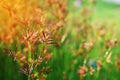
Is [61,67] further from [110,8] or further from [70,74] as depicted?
[110,8]

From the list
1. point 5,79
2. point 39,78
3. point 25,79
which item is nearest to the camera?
point 39,78

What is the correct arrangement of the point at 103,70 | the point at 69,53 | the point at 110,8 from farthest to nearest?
the point at 110,8 < the point at 103,70 < the point at 69,53

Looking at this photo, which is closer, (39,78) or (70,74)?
(39,78)

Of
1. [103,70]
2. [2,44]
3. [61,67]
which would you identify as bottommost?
[103,70]

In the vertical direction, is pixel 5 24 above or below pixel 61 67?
above

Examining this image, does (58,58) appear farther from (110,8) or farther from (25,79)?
(110,8)

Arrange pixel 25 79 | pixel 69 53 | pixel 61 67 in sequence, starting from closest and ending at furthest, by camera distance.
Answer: pixel 25 79 → pixel 61 67 → pixel 69 53

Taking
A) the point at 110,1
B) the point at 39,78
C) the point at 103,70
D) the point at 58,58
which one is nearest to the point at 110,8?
the point at 110,1

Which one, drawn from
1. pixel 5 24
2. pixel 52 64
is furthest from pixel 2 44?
pixel 52 64

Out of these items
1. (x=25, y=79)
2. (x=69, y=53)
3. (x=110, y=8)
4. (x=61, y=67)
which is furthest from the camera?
(x=110, y=8)
